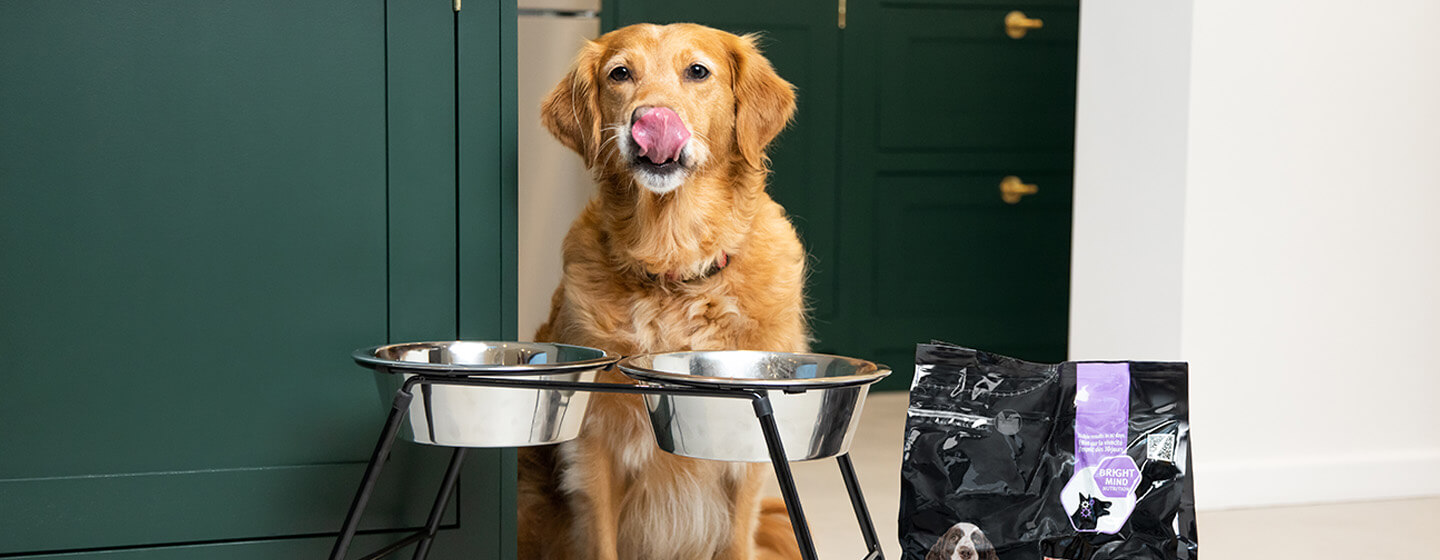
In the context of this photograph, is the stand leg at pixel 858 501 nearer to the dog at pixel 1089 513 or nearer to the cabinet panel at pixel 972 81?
the dog at pixel 1089 513

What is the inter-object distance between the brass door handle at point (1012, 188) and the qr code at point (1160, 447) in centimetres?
270

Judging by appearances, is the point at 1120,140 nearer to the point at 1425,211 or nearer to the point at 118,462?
the point at 1425,211

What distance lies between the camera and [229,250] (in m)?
1.35

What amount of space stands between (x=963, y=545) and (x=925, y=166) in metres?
2.64

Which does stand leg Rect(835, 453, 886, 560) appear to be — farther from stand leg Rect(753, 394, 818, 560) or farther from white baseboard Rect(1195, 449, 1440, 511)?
white baseboard Rect(1195, 449, 1440, 511)

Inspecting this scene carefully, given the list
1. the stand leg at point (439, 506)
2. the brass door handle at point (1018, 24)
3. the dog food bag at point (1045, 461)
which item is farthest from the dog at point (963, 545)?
the brass door handle at point (1018, 24)

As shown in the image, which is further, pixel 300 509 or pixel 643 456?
pixel 643 456

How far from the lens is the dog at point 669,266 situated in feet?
4.99

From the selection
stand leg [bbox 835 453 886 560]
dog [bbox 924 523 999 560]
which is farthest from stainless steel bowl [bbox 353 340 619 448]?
dog [bbox 924 523 999 560]

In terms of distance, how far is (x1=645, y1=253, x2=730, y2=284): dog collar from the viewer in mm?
1567

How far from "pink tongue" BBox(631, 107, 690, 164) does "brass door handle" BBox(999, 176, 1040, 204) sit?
8.44 ft

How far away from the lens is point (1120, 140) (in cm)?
256

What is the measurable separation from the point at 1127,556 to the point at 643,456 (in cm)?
66

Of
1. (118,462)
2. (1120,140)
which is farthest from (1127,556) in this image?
(1120,140)
